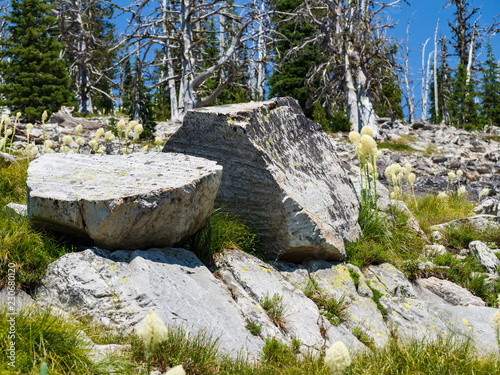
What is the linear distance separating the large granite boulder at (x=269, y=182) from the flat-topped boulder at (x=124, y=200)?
698mm

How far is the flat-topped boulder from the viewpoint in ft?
12.4

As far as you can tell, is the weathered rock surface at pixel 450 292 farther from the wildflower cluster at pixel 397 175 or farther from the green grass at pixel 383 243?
the wildflower cluster at pixel 397 175

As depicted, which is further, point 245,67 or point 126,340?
point 245,67

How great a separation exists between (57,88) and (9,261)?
22.1m

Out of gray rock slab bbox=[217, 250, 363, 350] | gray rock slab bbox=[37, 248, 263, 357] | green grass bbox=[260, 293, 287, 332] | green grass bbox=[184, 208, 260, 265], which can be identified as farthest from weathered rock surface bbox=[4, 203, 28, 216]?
green grass bbox=[260, 293, 287, 332]

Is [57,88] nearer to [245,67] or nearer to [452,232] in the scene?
[245,67]

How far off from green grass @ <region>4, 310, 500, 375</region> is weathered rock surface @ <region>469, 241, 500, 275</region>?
3.48 m

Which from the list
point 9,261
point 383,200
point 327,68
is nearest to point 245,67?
point 327,68

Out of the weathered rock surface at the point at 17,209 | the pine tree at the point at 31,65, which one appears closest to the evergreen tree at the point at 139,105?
the pine tree at the point at 31,65

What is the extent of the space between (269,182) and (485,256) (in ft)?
13.2

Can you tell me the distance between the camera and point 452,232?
731 centimetres

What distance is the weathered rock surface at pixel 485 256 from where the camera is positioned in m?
6.29

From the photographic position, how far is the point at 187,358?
283 centimetres

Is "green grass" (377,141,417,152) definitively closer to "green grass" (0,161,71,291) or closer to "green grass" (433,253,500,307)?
"green grass" (433,253,500,307)
